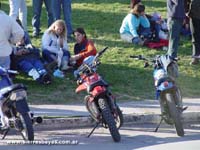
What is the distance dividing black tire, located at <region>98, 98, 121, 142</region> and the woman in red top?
10.9 feet

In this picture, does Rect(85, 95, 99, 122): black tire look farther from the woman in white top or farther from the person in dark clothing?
the person in dark clothing

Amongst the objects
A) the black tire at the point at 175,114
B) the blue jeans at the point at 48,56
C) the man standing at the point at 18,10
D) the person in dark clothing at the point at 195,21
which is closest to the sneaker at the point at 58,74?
the blue jeans at the point at 48,56

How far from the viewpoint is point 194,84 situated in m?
11.2

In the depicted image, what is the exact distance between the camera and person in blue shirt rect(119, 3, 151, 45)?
44.4 ft

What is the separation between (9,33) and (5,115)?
1.36m

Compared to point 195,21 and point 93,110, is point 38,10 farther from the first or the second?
point 93,110

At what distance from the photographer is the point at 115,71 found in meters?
11.8

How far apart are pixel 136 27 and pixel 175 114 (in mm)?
5417

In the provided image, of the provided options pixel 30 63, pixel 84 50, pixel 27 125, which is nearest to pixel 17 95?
pixel 27 125

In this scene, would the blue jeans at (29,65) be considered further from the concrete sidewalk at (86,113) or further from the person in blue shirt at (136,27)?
the person in blue shirt at (136,27)

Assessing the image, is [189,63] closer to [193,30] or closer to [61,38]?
[193,30]

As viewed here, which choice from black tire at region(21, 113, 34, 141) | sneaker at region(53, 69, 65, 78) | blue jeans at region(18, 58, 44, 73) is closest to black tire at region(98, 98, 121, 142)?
black tire at region(21, 113, 34, 141)

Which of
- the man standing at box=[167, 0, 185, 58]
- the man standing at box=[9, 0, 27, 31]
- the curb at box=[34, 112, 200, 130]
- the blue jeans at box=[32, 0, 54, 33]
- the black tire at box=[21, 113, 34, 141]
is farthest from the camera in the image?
the blue jeans at box=[32, 0, 54, 33]

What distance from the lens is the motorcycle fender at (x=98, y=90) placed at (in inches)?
327
